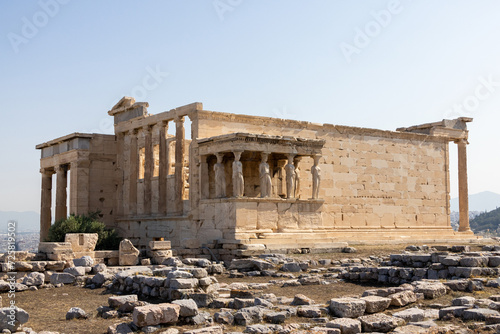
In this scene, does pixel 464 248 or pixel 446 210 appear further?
pixel 446 210

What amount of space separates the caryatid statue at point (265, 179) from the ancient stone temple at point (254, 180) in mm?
32

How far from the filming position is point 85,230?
74.1 ft

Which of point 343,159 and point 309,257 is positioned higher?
point 343,159

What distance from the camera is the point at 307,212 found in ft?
69.4

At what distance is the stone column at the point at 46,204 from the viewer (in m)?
26.7

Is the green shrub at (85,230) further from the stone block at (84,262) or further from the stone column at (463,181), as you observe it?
the stone column at (463,181)

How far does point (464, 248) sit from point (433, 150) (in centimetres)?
1144

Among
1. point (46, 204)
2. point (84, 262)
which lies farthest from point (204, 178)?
point (46, 204)

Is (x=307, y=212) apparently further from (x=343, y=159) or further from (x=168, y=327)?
(x=168, y=327)

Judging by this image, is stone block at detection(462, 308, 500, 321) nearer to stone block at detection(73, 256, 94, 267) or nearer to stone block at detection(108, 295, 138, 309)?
stone block at detection(108, 295, 138, 309)

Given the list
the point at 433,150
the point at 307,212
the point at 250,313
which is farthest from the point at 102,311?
the point at 433,150

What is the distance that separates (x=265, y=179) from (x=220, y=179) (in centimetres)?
144

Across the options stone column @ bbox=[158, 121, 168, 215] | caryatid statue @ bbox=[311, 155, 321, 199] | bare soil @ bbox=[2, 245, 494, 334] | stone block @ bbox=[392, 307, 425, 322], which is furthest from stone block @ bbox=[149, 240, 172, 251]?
stone block @ bbox=[392, 307, 425, 322]

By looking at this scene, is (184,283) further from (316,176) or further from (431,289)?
(316,176)
